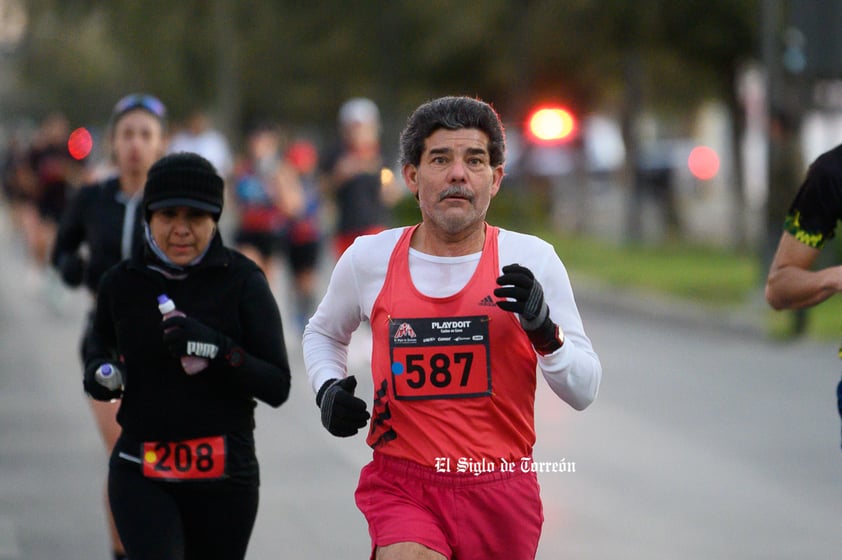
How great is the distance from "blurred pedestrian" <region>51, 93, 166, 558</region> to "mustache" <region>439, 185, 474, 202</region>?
8.30 feet

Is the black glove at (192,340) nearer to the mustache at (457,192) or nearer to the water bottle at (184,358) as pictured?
the water bottle at (184,358)

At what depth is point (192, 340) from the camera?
16.4ft

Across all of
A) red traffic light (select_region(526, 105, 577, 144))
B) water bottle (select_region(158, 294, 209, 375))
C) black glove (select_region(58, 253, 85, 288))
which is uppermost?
red traffic light (select_region(526, 105, 577, 144))

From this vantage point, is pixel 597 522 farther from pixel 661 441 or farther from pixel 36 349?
pixel 36 349

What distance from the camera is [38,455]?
34.8ft

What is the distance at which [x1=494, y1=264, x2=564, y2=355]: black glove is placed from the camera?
418 centimetres

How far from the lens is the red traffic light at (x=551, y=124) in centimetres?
1920

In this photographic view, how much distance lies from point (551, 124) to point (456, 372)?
15065 millimetres

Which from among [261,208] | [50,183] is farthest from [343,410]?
[50,183]

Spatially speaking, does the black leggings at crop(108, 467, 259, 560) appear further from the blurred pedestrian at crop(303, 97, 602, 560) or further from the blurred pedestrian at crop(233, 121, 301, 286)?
the blurred pedestrian at crop(233, 121, 301, 286)

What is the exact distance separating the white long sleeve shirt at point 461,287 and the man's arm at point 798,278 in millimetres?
1063

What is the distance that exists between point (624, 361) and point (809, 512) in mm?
6131

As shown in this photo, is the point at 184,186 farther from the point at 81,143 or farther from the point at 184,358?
the point at 81,143

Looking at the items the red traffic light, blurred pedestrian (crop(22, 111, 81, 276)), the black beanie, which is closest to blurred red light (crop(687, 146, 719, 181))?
blurred pedestrian (crop(22, 111, 81, 276))
